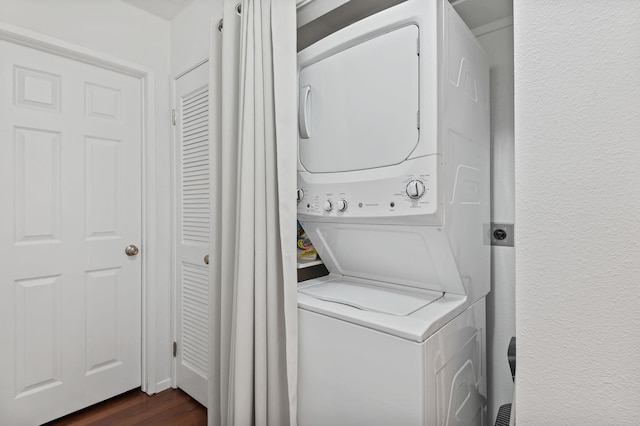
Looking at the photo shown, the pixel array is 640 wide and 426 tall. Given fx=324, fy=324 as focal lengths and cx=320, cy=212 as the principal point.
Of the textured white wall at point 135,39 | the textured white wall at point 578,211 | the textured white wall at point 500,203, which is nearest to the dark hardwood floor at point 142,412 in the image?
the textured white wall at point 135,39

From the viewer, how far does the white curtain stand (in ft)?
4.38

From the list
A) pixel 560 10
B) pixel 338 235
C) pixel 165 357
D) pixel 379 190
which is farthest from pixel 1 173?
pixel 560 10

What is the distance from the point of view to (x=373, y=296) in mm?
1318

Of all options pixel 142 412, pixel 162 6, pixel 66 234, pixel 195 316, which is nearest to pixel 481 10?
pixel 162 6

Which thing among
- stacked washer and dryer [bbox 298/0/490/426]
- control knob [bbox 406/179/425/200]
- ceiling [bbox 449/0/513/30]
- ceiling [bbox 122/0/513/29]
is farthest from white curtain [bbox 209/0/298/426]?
ceiling [bbox 449/0/513/30]

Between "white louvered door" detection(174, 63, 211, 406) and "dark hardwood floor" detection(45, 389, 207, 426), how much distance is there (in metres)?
0.08

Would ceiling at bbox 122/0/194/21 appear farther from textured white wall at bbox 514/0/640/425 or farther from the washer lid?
textured white wall at bbox 514/0/640/425

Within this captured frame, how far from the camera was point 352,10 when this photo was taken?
4.94ft

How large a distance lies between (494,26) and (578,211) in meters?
1.38

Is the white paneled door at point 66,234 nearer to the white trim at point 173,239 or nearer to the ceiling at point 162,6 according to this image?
the white trim at point 173,239

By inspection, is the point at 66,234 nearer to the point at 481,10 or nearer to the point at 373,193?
the point at 373,193

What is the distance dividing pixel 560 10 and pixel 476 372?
4.33ft

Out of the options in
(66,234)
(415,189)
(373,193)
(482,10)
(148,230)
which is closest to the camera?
(415,189)

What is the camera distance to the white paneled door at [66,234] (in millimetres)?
1724
